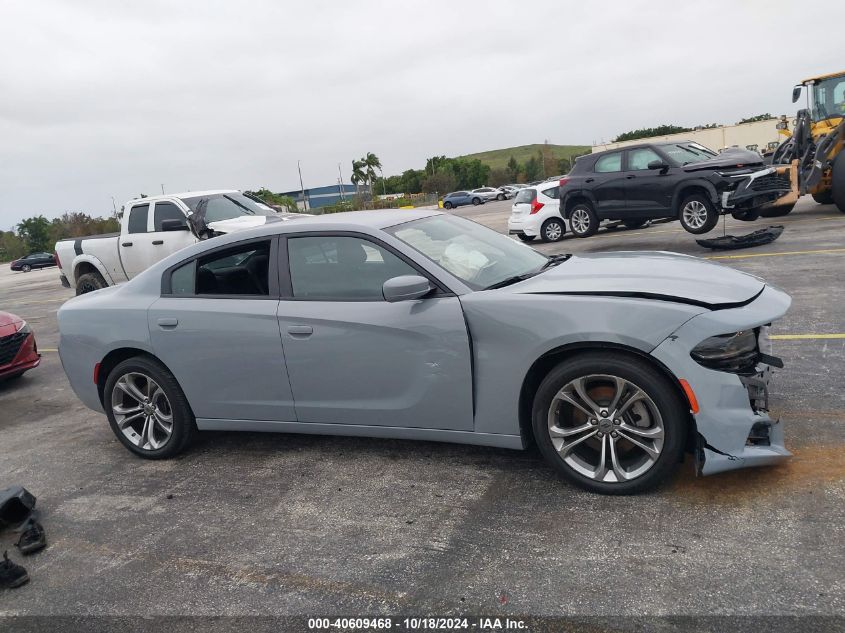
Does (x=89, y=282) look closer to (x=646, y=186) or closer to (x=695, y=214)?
(x=646, y=186)

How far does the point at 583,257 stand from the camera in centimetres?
448

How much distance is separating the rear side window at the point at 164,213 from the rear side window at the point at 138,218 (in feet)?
0.75

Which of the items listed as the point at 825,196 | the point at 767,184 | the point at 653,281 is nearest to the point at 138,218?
the point at 653,281

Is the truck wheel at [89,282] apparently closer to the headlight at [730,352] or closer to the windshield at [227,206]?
the windshield at [227,206]

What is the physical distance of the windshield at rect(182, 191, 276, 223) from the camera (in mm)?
11367

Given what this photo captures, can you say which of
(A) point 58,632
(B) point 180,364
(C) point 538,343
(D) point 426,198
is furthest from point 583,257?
(D) point 426,198

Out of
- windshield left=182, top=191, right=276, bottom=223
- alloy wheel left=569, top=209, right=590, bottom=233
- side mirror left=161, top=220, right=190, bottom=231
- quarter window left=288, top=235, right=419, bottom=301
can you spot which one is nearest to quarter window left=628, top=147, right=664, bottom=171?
alloy wheel left=569, top=209, right=590, bottom=233

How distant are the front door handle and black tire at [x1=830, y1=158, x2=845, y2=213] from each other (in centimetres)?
1293

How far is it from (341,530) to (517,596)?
1092 millimetres

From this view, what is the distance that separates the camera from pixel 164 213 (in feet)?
38.5

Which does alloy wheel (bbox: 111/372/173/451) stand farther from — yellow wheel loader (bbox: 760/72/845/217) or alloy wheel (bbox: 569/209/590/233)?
yellow wheel loader (bbox: 760/72/845/217)

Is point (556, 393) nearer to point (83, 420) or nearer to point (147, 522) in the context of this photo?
point (147, 522)

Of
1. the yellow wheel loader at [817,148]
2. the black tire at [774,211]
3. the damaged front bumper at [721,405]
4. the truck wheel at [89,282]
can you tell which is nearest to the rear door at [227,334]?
the damaged front bumper at [721,405]

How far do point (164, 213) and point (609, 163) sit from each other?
854cm
